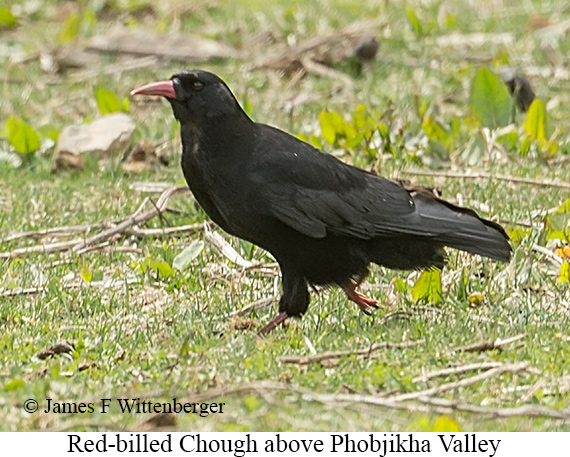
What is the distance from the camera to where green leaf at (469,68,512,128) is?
8.94 meters

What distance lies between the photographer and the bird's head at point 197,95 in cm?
584

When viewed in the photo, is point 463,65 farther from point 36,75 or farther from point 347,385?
point 347,385

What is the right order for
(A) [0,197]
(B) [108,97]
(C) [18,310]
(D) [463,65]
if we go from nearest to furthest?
(C) [18,310], (A) [0,197], (B) [108,97], (D) [463,65]

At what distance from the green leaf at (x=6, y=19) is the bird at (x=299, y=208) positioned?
267 inches

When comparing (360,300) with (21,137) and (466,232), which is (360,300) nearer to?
(466,232)

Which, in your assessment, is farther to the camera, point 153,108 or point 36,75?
point 36,75

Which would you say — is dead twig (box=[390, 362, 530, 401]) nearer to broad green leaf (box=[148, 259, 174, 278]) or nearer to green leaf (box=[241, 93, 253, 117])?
broad green leaf (box=[148, 259, 174, 278])

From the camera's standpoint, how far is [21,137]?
8.79 meters

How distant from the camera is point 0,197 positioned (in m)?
8.19

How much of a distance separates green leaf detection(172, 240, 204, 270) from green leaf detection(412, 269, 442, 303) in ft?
4.17

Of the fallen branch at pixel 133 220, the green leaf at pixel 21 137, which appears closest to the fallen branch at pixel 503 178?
the fallen branch at pixel 133 220
